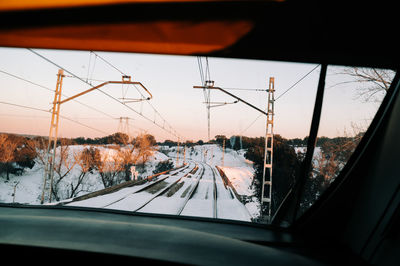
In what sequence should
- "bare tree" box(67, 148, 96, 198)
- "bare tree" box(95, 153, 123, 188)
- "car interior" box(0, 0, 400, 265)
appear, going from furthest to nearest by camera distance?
1. "bare tree" box(95, 153, 123, 188)
2. "bare tree" box(67, 148, 96, 198)
3. "car interior" box(0, 0, 400, 265)

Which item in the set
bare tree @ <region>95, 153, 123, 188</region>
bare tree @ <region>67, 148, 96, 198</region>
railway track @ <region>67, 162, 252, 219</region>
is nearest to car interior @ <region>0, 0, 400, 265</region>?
railway track @ <region>67, 162, 252, 219</region>

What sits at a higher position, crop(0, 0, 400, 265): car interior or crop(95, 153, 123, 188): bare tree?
crop(0, 0, 400, 265): car interior

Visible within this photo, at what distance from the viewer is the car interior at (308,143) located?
147 cm

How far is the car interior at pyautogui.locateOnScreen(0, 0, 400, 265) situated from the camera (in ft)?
4.83

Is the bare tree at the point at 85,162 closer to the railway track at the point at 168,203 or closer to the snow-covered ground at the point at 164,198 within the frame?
the snow-covered ground at the point at 164,198

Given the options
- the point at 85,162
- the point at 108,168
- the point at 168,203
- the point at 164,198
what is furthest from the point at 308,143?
the point at 108,168

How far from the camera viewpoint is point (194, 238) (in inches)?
65.1

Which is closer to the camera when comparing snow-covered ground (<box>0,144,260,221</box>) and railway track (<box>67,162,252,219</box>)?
snow-covered ground (<box>0,144,260,221</box>)

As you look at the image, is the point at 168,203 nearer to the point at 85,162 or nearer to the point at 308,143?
the point at 308,143

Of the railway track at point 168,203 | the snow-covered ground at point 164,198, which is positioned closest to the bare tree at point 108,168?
the snow-covered ground at point 164,198

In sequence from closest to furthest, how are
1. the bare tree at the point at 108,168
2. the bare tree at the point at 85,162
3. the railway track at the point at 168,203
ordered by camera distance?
1. the railway track at the point at 168,203
2. the bare tree at the point at 85,162
3. the bare tree at the point at 108,168

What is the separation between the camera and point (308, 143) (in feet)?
7.34

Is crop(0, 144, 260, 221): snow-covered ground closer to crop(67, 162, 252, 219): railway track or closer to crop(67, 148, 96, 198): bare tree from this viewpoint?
crop(67, 162, 252, 219): railway track

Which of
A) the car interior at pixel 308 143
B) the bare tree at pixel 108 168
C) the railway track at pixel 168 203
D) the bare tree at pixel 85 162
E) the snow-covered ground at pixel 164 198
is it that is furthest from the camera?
the bare tree at pixel 108 168
